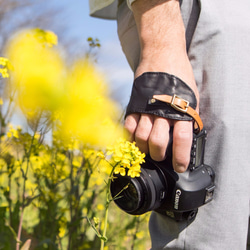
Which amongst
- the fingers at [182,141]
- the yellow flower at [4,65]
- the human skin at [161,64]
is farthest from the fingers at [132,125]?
the yellow flower at [4,65]

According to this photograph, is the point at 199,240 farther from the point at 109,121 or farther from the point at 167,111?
the point at 109,121

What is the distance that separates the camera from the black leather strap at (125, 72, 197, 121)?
93cm

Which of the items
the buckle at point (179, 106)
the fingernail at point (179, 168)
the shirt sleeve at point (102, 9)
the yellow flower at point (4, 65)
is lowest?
the fingernail at point (179, 168)

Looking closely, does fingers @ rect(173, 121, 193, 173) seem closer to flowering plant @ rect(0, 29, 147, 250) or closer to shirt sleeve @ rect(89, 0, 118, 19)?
flowering plant @ rect(0, 29, 147, 250)

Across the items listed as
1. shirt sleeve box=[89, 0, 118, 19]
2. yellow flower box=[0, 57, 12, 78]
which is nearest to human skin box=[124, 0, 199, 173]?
shirt sleeve box=[89, 0, 118, 19]

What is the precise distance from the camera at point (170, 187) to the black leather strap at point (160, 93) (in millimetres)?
89

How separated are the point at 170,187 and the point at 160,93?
0.87ft

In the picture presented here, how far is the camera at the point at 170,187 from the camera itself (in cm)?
96

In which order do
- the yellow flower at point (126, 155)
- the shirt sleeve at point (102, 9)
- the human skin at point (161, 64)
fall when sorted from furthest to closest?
1. the shirt sleeve at point (102, 9)
2. the human skin at point (161, 64)
3. the yellow flower at point (126, 155)

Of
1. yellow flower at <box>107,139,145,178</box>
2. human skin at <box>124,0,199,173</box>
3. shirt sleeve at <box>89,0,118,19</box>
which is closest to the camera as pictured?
yellow flower at <box>107,139,145,178</box>

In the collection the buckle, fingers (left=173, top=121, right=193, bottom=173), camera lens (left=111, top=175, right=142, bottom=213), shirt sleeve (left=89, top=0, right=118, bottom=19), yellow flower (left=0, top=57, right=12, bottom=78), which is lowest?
camera lens (left=111, top=175, right=142, bottom=213)

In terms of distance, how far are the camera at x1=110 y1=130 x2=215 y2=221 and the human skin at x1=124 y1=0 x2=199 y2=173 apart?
44mm

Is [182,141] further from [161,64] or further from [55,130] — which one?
[55,130]

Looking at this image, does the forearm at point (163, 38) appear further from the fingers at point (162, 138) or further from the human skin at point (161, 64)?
the fingers at point (162, 138)
